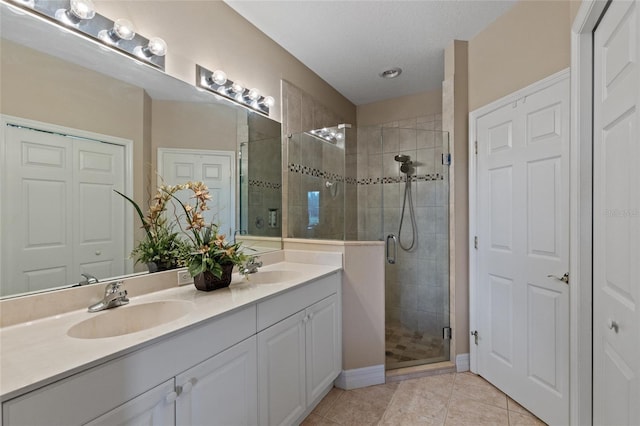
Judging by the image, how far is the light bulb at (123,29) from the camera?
1311mm

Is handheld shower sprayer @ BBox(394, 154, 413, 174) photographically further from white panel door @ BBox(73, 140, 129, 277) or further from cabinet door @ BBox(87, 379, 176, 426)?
cabinet door @ BBox(87, 379, 176, 426)

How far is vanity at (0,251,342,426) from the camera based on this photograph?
2.42ft

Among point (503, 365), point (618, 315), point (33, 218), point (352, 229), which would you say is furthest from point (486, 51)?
point (33, 218)

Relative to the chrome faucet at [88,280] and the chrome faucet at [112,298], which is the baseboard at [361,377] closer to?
the chrome faucet at [112,298]

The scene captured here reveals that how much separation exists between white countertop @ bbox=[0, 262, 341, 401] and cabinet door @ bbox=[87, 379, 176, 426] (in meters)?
0.16

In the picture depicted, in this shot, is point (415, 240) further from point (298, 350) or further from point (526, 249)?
point (298, 350)

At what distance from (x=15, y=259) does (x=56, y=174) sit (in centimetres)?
34

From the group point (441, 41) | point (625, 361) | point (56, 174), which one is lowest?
point (625, 361)

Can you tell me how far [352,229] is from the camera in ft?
7.63

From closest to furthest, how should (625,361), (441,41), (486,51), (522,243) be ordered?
(625,361)
(522,243)
(486,51)
(441,41)

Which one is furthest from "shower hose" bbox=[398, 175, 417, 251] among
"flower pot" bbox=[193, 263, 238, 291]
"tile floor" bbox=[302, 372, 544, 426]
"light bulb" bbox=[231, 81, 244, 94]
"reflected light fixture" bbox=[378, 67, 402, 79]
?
"flower pot" bbox=[193, 263, 238, 291]

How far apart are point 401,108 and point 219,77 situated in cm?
230

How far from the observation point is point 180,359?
986 mm

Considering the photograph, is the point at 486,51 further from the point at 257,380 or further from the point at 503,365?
the point at 257,380
